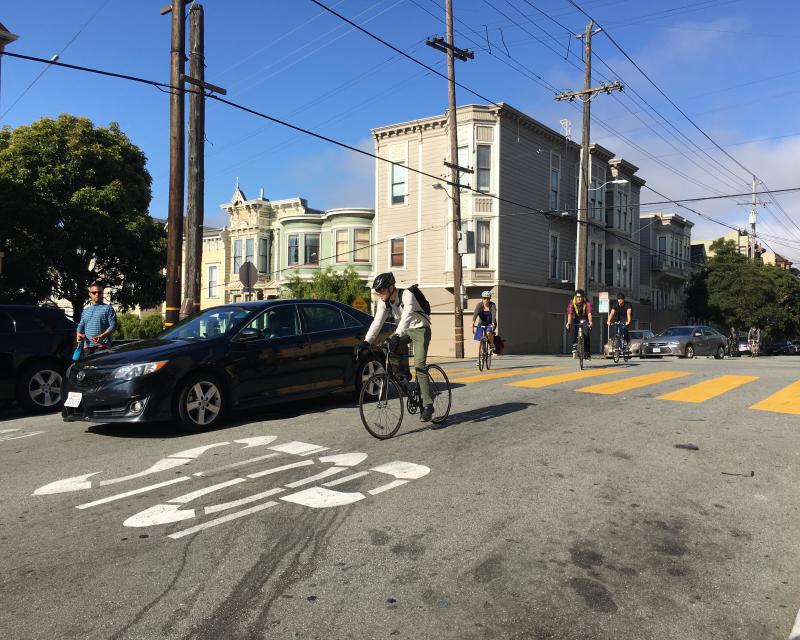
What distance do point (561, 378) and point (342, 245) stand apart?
2700 centimetres

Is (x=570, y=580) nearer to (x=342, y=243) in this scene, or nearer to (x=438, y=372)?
(x=438, y=372)

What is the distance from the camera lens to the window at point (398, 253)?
35000 millimetres

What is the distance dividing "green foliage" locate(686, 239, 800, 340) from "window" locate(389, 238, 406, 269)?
26.6 meters

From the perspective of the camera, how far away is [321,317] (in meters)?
8.77

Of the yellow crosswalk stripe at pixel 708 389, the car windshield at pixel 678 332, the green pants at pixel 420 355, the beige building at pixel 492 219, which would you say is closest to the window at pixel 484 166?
the beige building at pixel 492 219

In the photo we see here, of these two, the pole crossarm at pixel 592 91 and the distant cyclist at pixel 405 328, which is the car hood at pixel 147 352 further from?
the pole crossarm at pixel 592 91

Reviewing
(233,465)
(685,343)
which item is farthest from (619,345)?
(233,465)

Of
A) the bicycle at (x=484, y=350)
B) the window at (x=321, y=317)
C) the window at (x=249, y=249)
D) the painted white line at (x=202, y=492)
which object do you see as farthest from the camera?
the window at (x=249, y=249)

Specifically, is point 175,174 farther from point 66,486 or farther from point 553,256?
point 553,256

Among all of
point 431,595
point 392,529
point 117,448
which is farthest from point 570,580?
point 117,448

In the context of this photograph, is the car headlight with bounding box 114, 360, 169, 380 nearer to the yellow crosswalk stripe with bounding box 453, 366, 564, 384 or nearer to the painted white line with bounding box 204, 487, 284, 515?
the painted white line with bounding box 204, 487, 284, 515

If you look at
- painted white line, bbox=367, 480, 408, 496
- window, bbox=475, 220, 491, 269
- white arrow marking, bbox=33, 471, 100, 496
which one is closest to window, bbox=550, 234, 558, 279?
window, bbox=475, 220, 491, 269

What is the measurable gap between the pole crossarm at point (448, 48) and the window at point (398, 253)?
1173 centimetres

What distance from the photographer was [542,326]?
1391 inches
